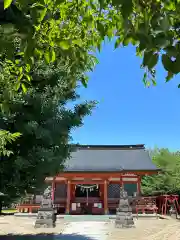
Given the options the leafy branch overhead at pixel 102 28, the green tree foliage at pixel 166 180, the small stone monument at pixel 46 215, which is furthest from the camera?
the green tree foliage at pixel 166 180

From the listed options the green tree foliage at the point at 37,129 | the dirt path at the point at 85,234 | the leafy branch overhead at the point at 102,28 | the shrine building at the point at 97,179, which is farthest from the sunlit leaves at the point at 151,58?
the shrine building at the point at 97,179

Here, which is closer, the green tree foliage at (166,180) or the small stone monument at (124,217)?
the small stone monument at (124,217)

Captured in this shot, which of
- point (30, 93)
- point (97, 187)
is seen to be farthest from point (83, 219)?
point (30, 93)

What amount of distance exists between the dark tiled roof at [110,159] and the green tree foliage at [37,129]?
10720mm

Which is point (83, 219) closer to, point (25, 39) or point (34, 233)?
point (34, 233)

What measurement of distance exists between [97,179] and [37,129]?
14.3 metres

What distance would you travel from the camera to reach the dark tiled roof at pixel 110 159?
19719 mm

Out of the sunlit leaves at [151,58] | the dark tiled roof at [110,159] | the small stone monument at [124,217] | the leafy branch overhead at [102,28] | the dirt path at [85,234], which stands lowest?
the dirt path at [85,234]

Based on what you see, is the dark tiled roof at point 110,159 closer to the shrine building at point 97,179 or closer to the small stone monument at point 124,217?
the shrine building at point 97,179

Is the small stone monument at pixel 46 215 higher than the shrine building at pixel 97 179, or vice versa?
the shrine building at pixel 97 179

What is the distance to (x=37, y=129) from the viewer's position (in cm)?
721

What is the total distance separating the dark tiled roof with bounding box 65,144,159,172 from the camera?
19.7 m

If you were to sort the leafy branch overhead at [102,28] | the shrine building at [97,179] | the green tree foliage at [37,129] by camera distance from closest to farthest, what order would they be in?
the leafy branch overhead at [102,28]
the green tree foliage at [37,129]
the shrine building at [97,179]

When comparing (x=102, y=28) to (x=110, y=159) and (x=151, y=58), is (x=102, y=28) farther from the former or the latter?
(x=110, y=159)
